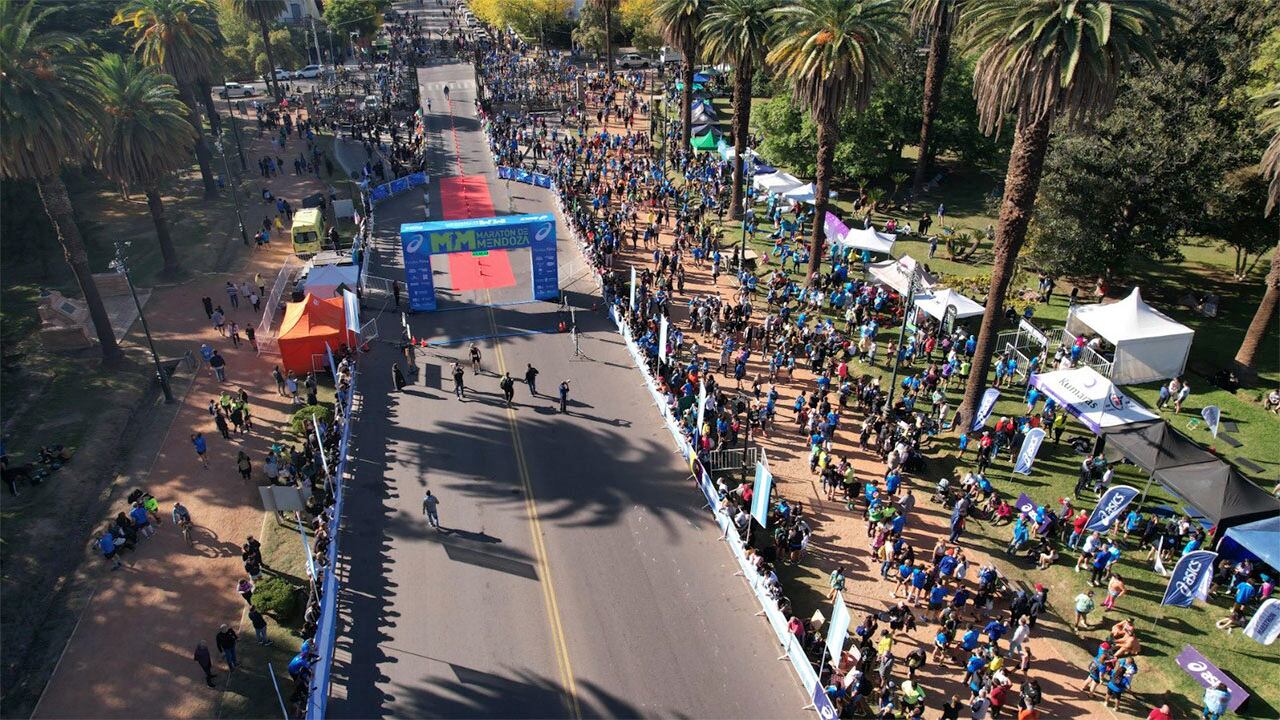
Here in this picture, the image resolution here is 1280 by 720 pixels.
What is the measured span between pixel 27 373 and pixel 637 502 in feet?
86.8

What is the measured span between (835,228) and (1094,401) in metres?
17.8

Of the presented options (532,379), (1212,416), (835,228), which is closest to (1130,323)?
(1212,416)

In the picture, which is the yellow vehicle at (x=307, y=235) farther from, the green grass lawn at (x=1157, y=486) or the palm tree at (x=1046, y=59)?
the palm tree at (x=1046, y=59)

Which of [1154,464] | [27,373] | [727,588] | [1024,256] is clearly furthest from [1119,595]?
[27,373]

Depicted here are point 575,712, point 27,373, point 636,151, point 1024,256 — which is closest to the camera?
point 575,712

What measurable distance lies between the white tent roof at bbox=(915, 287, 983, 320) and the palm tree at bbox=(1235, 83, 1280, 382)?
9642 mm

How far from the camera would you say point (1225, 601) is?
2075 centimetres

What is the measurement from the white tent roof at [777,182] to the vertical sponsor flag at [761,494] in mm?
28405

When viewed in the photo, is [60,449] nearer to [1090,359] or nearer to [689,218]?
[689,218]

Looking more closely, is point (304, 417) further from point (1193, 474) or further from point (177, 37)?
point (177, 37)

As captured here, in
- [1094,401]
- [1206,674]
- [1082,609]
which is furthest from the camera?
[1094,401]

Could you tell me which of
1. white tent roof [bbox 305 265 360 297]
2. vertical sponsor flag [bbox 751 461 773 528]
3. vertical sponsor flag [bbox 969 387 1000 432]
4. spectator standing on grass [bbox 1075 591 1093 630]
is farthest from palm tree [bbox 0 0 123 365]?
spectator standing on grass [bbox 1075 591 1093 630]

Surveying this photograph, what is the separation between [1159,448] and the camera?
74.9ft

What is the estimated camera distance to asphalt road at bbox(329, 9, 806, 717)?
1834cm
